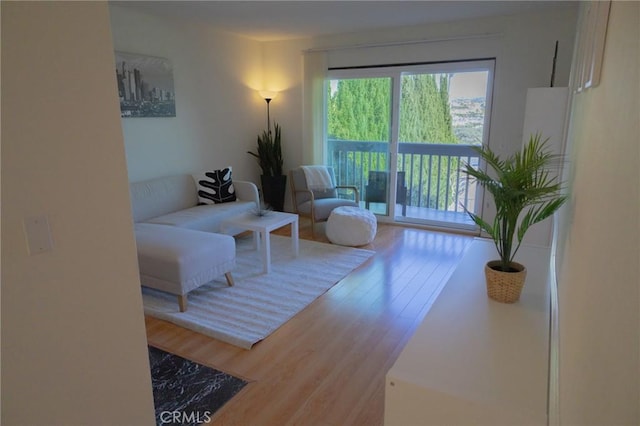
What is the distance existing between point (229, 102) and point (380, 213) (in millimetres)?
2442

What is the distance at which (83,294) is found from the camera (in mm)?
1292

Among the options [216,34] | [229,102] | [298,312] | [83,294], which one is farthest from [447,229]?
[83,294]

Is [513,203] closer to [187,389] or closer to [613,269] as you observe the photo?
[613,269]

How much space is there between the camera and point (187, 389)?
2113 mm

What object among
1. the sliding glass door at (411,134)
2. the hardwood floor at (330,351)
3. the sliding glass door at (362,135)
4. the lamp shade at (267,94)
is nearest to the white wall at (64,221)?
the hardwood floor at (330,351)

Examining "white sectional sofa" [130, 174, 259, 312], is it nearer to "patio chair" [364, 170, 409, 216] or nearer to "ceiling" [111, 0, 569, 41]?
"ceiling" [111, 0, 569, 41]

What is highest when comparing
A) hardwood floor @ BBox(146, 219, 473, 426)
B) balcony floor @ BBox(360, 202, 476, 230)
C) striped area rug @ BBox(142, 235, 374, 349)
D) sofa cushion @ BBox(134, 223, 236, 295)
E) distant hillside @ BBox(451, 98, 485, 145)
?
distant hillside @ BBox(451, 98, 485, 145)

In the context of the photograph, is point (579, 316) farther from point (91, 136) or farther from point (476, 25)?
point (476, 25)

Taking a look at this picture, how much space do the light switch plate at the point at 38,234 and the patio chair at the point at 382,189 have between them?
441cm

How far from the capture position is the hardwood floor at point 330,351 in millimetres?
1956

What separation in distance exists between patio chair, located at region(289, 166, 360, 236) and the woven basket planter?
3093 mm

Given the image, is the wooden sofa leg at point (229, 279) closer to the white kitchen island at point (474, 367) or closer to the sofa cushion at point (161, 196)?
the sofa cushion at point (161, 196)

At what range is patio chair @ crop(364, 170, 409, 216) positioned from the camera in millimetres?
5242
